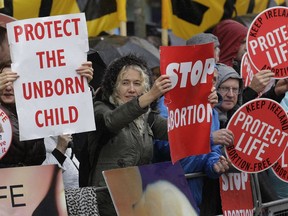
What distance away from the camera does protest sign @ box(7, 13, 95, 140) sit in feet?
20.5

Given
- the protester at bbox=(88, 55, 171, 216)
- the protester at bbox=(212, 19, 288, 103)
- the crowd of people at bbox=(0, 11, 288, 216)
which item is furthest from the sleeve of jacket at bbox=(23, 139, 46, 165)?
the protester at bbox=(212, 19, 288, 103)

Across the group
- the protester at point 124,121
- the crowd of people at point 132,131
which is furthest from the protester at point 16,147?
the protester at point 124,121

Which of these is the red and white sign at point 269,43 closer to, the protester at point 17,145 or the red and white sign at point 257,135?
the red and white sign at point 257,135

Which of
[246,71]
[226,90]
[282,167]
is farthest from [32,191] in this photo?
[246,71]

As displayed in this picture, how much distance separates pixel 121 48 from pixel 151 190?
3.54m

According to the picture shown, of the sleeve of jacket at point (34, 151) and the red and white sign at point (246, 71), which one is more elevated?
the red and white sign at point (246, 71)

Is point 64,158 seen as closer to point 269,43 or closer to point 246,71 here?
point 269,43

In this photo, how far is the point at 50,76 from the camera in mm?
6336

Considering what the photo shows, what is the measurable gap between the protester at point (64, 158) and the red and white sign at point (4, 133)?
404 millimetres

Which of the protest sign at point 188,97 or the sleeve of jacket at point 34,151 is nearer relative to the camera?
the sleeve of jacket at point 34,151

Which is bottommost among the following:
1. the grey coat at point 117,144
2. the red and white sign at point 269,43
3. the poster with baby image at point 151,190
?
the poster with baby image at point 151,190

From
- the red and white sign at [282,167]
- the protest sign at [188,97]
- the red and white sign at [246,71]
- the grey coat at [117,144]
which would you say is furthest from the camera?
the red and white sign at [246,71]

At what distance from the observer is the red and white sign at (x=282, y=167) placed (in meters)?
7.69

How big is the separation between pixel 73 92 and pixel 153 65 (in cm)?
387
